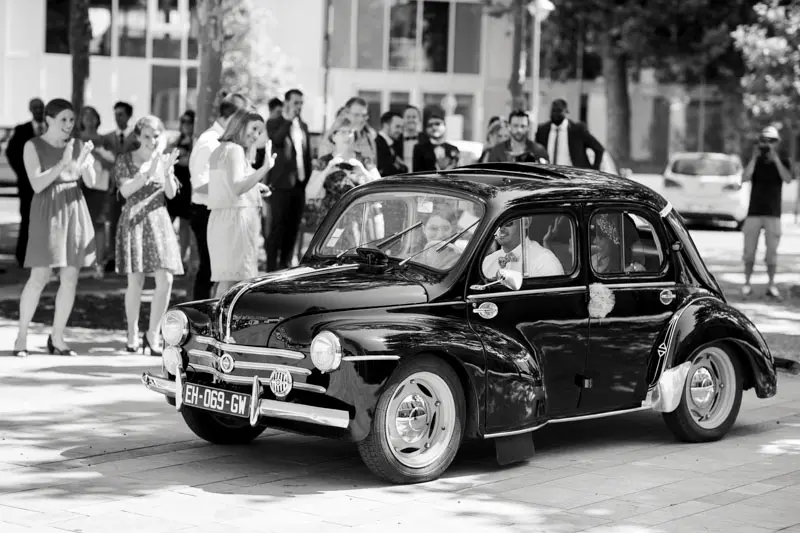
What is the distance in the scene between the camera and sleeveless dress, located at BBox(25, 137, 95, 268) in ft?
37.5

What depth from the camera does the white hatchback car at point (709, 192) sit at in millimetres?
30178

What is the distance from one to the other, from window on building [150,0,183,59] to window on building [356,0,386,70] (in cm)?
628

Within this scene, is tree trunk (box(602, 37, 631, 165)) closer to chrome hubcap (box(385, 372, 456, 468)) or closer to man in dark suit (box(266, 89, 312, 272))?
man in dark suit (box(266, 89, 312, 272))

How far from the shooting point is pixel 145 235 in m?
11.7

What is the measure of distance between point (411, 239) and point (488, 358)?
37.0 inches

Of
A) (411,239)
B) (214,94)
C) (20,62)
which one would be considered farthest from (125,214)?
(20,62)

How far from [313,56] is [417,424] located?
42.5m

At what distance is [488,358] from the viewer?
7.79 metres

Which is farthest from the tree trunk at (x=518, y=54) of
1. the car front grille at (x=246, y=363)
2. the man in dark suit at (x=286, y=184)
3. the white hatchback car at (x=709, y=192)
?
the car front grille at (x=246, y=363)

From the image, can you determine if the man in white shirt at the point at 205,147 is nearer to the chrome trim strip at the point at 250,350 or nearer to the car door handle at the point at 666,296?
the chrome trim strip at the point at 250,350

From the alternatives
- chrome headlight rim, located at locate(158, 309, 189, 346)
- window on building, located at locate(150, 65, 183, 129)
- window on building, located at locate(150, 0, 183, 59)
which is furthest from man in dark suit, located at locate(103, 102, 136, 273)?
window on building, located at locate(150, 0, 183, 59)

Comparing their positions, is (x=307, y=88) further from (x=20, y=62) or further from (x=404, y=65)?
(x=20, y=62)

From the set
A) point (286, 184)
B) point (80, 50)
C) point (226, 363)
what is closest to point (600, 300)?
point (226, 363)

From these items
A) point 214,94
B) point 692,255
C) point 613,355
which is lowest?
point 613,355
